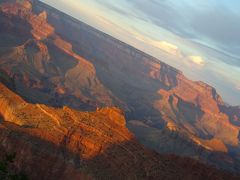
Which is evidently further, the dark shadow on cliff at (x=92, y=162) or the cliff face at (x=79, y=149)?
the cliff face at (x=79, y=149)

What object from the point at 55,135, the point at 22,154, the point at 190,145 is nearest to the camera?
the point at 22,154

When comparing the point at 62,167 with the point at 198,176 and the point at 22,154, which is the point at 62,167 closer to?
the point at 22,154

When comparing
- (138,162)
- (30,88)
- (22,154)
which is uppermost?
(138,162)

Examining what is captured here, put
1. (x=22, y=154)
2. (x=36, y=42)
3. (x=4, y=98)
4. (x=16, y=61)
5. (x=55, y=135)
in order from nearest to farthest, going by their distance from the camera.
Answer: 1. (x=22, y=154)
2. (x=55, y=135)
3. (x=4, y=98)
4. (x=16, y=61)
5. (x=36, y=42)

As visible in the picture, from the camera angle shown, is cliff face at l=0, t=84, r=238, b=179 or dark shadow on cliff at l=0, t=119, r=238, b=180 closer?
dark shadow on cliff at l=0, t=119, r=238, b=180

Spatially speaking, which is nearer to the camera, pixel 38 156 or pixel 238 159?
pixel 38 156

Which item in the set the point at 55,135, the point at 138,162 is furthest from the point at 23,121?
the point at 138,162

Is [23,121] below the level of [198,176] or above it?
below

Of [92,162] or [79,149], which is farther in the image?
[79,149]
